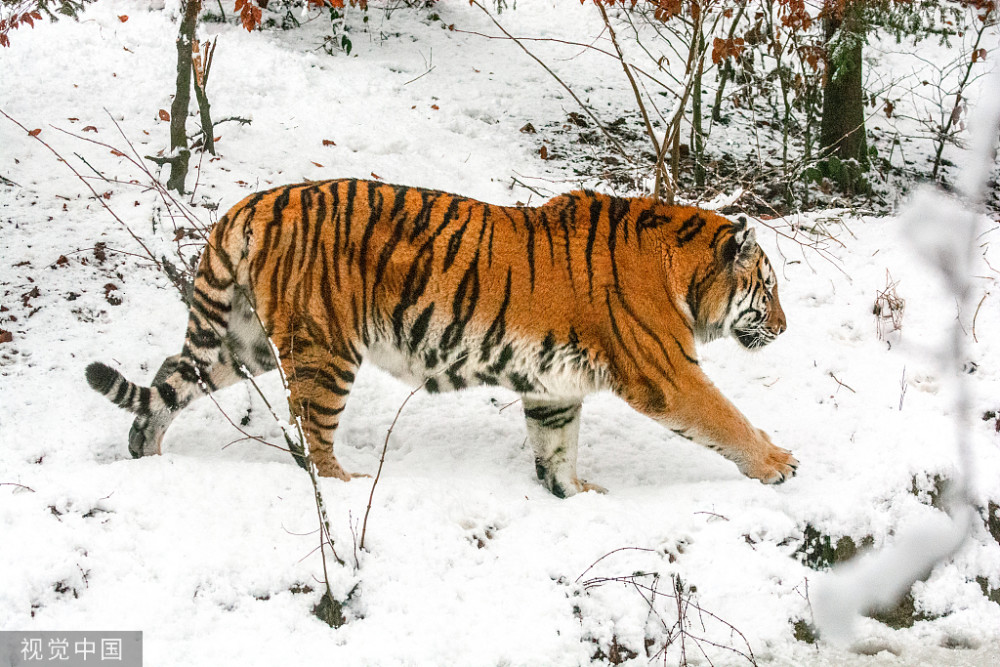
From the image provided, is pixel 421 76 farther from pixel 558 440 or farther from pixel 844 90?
pixel 558 440

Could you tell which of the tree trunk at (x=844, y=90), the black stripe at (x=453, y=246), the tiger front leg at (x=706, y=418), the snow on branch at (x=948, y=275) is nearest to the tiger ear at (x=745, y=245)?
the tiger front leg at (x=706, y=418)

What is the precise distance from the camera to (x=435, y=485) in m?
4.33

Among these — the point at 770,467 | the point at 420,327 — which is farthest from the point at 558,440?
the point at 770,467

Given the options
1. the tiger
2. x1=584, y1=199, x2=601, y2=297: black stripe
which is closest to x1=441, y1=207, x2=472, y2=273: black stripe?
the tiger

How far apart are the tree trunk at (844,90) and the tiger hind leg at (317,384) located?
5210 mm

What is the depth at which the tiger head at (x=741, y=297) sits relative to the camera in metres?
4.46

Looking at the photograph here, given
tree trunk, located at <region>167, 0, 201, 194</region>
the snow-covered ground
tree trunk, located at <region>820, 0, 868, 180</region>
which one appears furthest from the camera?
tree trunk, located at <region>820, 0, 868, 180</region>

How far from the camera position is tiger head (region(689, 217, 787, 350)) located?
14.6 feet

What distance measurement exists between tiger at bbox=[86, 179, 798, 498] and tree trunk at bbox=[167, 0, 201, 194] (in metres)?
2.76

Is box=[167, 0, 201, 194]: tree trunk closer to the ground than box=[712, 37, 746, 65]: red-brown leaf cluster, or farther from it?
closer to the ground

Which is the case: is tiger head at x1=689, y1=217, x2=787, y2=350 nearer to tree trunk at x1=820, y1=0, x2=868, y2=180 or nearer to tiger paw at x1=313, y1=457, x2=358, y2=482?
tiger paw at x1=313, y1=457, x2=358, y2=482

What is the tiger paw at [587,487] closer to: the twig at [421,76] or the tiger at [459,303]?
the tiger at [459,303]

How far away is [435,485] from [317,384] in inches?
30.4

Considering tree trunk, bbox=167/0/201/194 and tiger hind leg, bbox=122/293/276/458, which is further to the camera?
tree trunk, bbox=167/0/201/194
